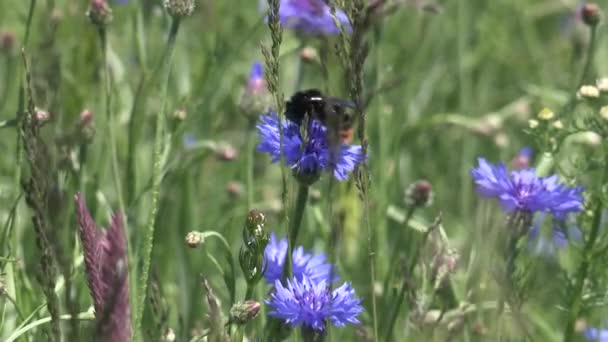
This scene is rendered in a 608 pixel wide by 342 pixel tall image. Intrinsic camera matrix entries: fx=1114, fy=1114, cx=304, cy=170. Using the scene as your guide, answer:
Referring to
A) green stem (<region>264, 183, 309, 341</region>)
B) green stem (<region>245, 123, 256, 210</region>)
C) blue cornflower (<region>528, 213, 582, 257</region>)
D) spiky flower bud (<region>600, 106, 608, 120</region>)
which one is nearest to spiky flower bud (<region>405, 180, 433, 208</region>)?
blue cornflower (<region>528, 213, 582, 257</region>)

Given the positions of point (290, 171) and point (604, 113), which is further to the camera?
point (290, 171)

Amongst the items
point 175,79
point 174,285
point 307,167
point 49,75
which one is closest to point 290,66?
point 175,79

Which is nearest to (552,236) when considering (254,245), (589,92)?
(589,92)

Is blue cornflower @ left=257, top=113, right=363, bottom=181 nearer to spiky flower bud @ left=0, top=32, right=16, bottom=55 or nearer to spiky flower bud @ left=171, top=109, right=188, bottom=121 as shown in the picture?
spiky flower bud @ left=171, top=109, right=188, bottom=121

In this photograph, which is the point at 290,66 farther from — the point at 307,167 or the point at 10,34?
the point at 307,167

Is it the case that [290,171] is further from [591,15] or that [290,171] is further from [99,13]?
[591,15]

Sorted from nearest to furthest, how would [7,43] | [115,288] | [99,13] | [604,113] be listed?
[115,288] → [604,113] → [99,13] → [7,43]

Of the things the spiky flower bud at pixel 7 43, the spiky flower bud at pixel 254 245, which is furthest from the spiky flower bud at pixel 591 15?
the spiky flower bud at pixel 7 43
